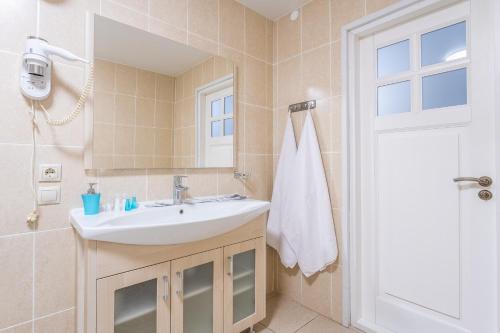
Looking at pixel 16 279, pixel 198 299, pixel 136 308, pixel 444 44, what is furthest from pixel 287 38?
pixel 16 279

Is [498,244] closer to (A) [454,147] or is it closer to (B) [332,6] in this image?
(A) [454,147]

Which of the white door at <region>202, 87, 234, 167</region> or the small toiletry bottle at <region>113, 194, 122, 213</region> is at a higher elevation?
the white door at <region>202, 87, 234, 167</region>

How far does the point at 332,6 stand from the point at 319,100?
625mm

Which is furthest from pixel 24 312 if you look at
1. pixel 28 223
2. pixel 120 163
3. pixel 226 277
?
pixel 226 277

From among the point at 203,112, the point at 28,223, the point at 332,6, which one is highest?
the point at 332,6

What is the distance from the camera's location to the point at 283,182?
1896 mm

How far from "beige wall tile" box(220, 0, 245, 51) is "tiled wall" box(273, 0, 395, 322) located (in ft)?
1.21

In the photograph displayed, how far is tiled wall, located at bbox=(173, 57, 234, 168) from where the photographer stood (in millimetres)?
1576

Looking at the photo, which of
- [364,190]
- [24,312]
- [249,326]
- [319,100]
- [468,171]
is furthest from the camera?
[319,100]

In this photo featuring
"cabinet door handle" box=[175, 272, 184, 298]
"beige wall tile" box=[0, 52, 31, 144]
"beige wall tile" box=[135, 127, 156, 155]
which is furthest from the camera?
"beige wall tile" box=[135, 127, 156, 155]

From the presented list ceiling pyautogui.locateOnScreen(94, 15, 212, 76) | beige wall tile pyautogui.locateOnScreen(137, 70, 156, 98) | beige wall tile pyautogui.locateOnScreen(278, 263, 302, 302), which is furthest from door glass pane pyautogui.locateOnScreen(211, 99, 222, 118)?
beige wall tile pyautogui.locateOnScreen(278, 263, 302, 302)

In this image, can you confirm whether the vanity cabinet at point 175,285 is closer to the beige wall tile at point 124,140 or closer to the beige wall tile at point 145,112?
the beige wall tile at point 124,140

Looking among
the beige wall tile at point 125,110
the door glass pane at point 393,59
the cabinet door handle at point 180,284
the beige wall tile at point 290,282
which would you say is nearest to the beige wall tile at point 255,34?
the door glass pane at point 393,59

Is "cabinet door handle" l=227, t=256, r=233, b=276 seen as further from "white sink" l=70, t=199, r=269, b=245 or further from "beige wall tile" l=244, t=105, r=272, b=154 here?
"beige wall tile" l=244, t=105, r=272, b=154
